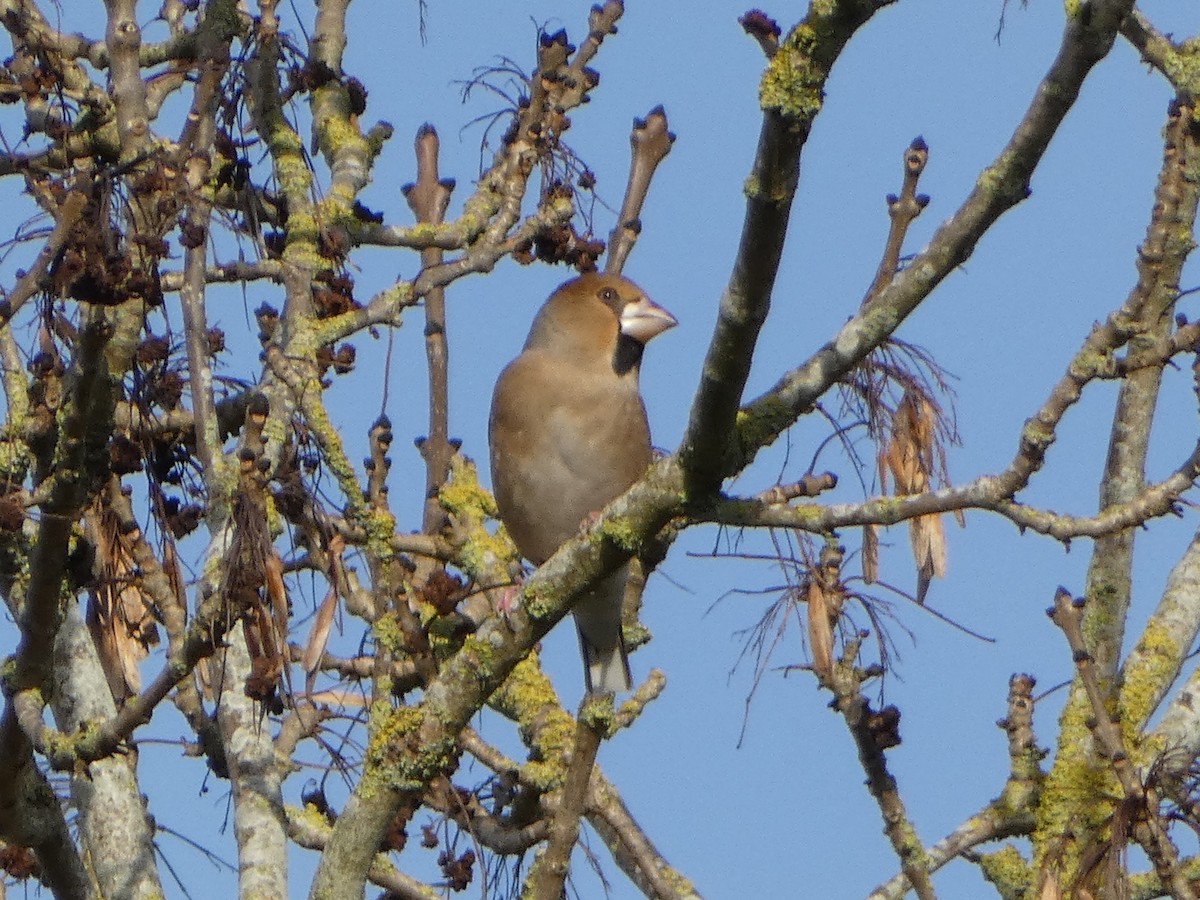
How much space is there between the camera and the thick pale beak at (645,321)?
5.37 m

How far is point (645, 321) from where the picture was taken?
17.6ft

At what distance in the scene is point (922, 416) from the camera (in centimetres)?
421

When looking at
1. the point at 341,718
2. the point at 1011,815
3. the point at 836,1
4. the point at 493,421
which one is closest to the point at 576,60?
the point at 493,421

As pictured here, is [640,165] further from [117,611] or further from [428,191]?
[117,611]

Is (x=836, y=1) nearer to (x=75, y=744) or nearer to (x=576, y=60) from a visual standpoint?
(x=75, y=744)

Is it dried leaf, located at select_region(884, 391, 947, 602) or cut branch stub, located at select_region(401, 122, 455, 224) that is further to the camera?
cut branch stub, located at select_region(401, 122, 455, 224)

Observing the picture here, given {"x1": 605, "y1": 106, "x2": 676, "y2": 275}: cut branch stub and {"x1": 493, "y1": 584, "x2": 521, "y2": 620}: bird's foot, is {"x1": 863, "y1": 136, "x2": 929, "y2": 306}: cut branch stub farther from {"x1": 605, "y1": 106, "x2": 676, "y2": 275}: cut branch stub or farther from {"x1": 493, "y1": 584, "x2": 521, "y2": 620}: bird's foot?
{"x1": 605, "y1": 106, "x2": 676, "y2": 275}: cut branch stub

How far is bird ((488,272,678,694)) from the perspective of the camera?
5301 mm

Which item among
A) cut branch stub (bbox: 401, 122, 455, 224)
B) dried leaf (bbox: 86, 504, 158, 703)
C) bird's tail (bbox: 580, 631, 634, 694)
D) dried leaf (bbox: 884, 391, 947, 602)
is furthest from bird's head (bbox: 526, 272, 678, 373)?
dried leaf (bbox: 86, 504, 158, 703)

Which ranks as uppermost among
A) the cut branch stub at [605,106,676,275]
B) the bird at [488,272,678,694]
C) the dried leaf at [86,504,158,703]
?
the cut branch stub at [605,106,676,275]

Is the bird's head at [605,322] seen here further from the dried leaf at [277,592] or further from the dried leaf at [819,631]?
the dried leaf at [277,592]

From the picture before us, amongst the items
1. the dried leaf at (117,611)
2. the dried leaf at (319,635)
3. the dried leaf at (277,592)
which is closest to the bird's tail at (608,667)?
the dried leaf at (117,611)

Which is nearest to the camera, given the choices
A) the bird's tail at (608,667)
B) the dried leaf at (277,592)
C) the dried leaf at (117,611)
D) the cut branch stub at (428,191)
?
the dried leaf at (277,592)

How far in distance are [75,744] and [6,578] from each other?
22.2 inches
